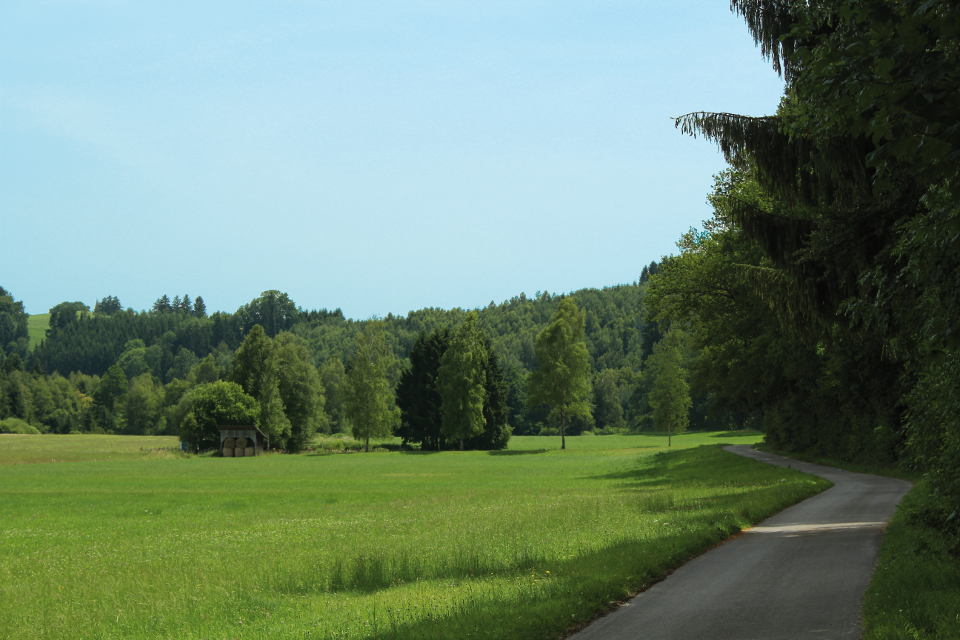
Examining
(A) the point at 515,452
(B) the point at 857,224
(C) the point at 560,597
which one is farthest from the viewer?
(A) the point at 515,452

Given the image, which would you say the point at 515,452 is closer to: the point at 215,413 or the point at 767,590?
the point at 215,413

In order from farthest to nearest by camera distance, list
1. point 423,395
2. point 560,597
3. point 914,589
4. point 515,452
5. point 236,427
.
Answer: point 423,395, point 515,452, point 236,427, point 560,597, point 914,589

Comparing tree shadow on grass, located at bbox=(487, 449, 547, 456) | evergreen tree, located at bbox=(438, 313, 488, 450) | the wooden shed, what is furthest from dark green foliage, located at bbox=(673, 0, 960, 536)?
the wooden shed

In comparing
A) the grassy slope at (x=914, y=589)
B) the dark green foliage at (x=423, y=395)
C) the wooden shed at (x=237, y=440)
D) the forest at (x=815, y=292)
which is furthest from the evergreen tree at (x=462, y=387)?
the grassy slope at (x=914, y=589)

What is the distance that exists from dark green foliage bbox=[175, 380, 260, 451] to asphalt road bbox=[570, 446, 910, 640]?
84.3 meters

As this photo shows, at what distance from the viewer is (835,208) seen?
16500mm

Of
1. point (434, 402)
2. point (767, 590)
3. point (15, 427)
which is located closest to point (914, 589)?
point (767, 590)

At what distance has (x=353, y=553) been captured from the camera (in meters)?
19.6

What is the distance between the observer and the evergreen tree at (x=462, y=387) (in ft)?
330

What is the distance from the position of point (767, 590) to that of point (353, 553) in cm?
1031

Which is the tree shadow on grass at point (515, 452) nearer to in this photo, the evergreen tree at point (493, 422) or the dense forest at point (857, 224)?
the evergreen tree at point (493, 422)

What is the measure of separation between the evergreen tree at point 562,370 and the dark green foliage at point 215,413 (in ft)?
106

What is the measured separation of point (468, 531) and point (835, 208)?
39.5 ft

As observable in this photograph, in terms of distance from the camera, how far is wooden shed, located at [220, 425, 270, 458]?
94.2 metres
